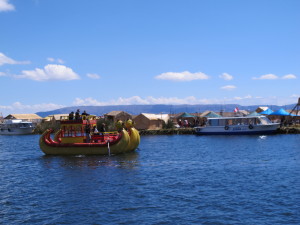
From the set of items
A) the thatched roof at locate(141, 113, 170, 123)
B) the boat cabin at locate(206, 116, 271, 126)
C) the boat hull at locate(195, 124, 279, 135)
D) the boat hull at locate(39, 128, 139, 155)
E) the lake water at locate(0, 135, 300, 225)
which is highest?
the thatched roof at locate(141, 113, 170, 123)

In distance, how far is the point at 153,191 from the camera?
2083 centimetres

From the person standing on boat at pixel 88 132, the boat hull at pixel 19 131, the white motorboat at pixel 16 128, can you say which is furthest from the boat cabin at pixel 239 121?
the white motorboat at pixel 16 128

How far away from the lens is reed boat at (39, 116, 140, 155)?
37.1 m

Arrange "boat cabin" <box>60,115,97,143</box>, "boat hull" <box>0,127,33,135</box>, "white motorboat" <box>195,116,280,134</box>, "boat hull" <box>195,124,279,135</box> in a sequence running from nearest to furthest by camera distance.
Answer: "boat cabin" <box>60,115,97,143</box> → "boat hull" <box>195,124,279,135</box> → "white motorboat" <box>195,116,280,134</box> → "boat hull" <box>0,127,33,135</box>

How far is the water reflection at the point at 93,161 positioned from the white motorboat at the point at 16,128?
63.5 m

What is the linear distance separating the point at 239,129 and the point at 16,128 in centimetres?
5990

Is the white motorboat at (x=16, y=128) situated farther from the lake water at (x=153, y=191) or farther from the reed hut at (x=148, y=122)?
the lake water at (x=153, y=191)

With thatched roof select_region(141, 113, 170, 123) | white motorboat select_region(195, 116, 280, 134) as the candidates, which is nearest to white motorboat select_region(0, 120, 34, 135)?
thatched roof select_region(141, 113, 170, 123)

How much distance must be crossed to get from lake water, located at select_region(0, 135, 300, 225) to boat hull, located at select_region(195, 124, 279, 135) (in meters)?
28.5

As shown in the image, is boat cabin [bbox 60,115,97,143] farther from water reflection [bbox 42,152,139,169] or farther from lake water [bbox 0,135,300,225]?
lake water [bbox 0,135,300,225]

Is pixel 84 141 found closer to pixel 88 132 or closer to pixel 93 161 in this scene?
pixel 88 132

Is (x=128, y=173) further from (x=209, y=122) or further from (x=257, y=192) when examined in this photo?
(x=209, y=122)

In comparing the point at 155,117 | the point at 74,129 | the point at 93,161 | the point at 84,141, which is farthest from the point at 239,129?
the point at 93,161

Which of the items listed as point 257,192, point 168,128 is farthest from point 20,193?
point 168,128
